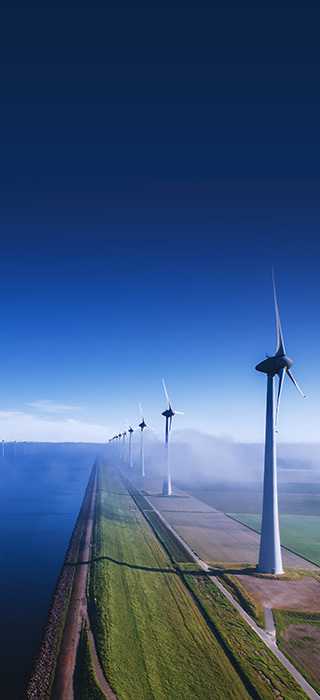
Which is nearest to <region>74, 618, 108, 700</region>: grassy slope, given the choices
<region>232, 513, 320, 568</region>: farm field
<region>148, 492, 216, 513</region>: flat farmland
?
<region>232, 513, 320, 568</region>: farm field

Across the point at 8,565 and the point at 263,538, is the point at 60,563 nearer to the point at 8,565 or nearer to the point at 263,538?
the point at 8,565

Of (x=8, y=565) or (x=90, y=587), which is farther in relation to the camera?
(x=8, y=565)

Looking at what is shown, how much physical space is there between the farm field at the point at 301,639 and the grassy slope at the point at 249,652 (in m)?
1.71

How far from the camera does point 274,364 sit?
55.5 metres

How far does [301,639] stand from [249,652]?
638cm

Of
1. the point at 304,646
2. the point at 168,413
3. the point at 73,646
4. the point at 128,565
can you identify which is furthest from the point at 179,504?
the point at 73,646

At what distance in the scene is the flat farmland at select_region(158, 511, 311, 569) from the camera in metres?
60.4

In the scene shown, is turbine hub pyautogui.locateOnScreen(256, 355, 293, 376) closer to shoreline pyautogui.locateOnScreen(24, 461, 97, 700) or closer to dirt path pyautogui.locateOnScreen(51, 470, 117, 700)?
dirt path pyautogui.locateOnScreen(51, 470, 117, 700)

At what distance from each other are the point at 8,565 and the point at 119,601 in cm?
2981

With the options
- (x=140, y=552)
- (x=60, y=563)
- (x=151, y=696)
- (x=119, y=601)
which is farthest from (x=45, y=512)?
(x=151, y=696)

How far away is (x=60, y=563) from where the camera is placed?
65.7m

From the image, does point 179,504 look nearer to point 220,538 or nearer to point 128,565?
point 220,538

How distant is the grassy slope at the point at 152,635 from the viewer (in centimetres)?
2795

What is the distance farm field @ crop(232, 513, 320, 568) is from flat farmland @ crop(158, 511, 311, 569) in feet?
9.38
